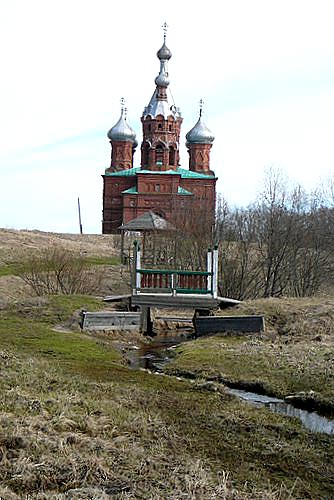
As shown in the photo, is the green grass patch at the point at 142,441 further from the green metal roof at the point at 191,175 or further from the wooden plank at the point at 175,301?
the green metal roof at the point at 191,175

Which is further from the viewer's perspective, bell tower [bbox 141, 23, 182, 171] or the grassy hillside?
bell tower [bbox 141, 23, 182, 171]

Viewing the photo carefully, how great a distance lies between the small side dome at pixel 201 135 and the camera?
5412 centimetres

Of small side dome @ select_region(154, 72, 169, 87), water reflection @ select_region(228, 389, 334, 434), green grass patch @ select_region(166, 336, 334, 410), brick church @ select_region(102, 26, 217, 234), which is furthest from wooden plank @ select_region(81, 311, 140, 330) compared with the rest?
small side dome @ select_region(154, 72, 169, 87)

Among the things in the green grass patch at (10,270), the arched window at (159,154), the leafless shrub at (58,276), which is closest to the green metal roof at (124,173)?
the arched window at (159,154)

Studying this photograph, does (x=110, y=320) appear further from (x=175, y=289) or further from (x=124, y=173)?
(x=124, y=173)

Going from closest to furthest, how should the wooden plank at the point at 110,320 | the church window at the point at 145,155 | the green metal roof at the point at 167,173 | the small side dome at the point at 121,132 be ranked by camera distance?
the wooden plank at the point at 110,320
the green metal roof at the point at 167,173
the church window at the point at 145,155
the small side dome at the point at 121,132

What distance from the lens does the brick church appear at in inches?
2003

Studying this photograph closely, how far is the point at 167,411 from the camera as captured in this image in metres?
9.36

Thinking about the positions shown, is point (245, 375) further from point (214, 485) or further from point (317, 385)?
point (214, 485)

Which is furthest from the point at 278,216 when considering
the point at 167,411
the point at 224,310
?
the point at 167,411

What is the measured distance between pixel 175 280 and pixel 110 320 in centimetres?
230

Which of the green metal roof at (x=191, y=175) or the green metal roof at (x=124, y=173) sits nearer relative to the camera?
the green metal roof at (x=191, y=175)

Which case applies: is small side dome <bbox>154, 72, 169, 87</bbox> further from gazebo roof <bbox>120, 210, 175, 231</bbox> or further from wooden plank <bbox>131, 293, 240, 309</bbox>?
wooden plank <bbox>131, 293, 240, 309</bbox>

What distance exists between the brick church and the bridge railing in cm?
2915
